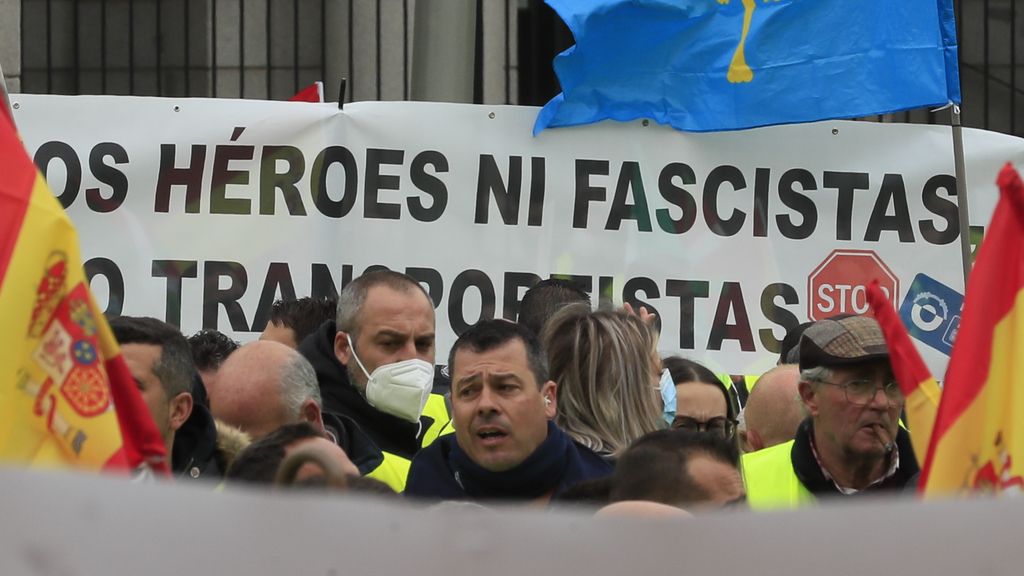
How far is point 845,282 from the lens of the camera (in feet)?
21.5

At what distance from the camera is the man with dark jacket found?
14.0ft

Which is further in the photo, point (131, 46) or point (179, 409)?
point (131, 46)

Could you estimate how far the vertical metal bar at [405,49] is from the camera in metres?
9.59

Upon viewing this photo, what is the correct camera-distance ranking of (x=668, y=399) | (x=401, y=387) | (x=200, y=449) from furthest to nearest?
(x=668, y=399) < (x=401, y=387) < (x=200, y=449)

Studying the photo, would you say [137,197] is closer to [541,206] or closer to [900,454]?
[541,206]

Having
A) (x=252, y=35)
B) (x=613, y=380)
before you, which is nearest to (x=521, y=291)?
(x=613, y=380)

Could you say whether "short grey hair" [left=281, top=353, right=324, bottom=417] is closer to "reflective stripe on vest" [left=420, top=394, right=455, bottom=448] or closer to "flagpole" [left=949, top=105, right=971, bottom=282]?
Answer: "reflective stripe on vest" [left=420, top=394, right=455, bottom=448]

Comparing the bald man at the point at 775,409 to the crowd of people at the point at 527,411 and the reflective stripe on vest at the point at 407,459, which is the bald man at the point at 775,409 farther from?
the reflective stripe on vest at the point at 407,459

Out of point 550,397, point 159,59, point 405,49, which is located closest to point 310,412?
point 550,397

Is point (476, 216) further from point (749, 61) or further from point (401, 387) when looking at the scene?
point (401, 387)

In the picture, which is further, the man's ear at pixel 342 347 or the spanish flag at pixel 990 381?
the man's ear at pixel 342 347

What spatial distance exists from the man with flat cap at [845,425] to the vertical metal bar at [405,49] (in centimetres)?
539

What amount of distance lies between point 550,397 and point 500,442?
0.35 meters

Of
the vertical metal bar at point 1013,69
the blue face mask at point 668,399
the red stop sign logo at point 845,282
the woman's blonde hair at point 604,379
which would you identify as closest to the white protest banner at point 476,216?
the red stop sign logo at point 845,282
